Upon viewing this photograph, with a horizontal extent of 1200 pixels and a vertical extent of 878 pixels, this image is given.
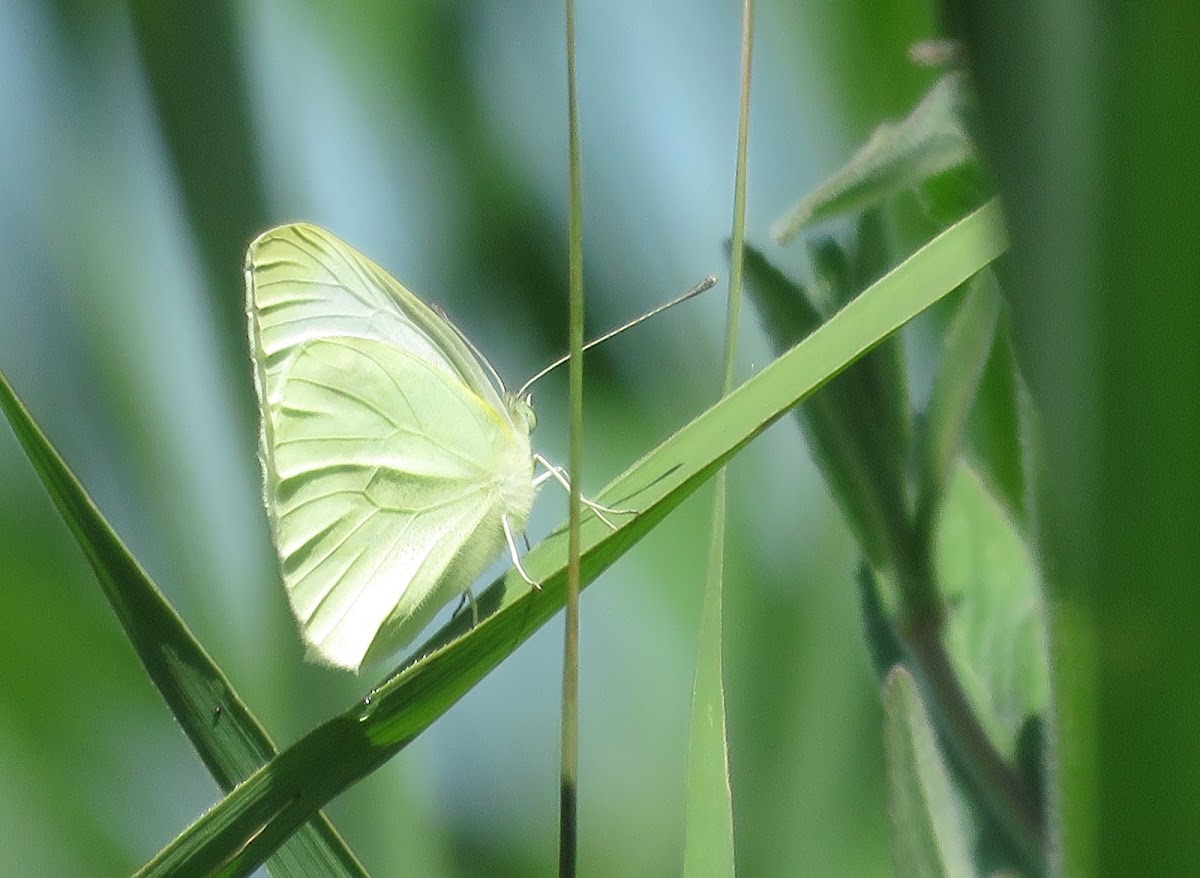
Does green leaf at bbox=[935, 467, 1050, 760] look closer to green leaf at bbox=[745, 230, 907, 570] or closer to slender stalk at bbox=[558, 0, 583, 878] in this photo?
Result: green leaf at bbox=[745, 230, 907, 570]

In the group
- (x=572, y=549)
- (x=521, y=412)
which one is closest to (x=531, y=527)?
(x=521, y=412)

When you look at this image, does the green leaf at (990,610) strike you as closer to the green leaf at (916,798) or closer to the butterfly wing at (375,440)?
the green leaf at (916,798)

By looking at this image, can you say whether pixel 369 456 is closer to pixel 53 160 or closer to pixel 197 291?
pixel 197 291

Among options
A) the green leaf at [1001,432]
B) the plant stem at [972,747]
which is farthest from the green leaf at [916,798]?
the green leaf at [1001,432]

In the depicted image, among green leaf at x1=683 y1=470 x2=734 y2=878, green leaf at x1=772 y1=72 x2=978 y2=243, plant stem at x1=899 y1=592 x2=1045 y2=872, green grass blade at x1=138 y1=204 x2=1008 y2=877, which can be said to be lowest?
plant stem at x1=899 y1=592 x2=1045 y2=872

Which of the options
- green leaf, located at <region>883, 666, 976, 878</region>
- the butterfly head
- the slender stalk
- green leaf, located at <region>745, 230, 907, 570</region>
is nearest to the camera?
the slender stalk

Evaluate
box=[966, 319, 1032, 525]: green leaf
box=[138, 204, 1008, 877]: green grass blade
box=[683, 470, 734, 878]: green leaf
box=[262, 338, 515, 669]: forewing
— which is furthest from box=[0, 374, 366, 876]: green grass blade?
box=[966, 319, 1032, 525]: green leaf

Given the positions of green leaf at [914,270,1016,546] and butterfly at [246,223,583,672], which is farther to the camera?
butterfly at [246,223,583,672]
